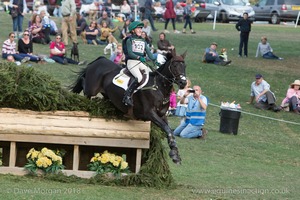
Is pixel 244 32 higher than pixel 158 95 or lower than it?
lower

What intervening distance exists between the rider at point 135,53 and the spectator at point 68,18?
21.1 metres

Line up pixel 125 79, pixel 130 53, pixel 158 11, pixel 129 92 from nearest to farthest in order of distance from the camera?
pixel 129 92, pixel 130 53, pixel 125 79, pixel 158 11

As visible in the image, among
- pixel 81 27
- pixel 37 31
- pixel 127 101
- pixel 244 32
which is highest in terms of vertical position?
pixel 127 101

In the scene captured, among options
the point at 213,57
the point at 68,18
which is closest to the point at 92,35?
the point at 68,18

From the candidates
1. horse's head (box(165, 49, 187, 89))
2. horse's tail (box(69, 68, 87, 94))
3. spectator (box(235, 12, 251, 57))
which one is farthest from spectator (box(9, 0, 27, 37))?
horse's head (box(165, 49, 187, 89))

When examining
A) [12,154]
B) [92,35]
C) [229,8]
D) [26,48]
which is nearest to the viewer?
[12,154]

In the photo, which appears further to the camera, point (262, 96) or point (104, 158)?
point (262, 96)

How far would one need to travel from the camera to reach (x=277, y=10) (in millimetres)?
53188

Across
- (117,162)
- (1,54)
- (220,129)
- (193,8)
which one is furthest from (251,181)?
(193,8)

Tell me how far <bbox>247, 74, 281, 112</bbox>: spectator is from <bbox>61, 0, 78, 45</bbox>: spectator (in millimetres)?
11316

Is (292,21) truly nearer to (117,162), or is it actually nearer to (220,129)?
(220,129)

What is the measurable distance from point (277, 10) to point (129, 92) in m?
41.1

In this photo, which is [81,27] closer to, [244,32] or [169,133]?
[244,32]

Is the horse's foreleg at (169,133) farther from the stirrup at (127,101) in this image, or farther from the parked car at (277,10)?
the parked car at (277,10)
